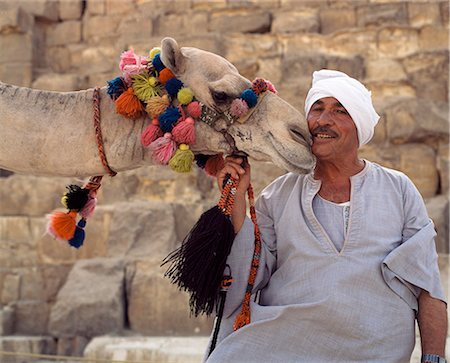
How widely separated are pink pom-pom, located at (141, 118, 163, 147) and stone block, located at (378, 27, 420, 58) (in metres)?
6.20

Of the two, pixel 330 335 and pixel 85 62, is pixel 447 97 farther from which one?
pixel 330 335

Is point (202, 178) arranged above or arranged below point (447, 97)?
below

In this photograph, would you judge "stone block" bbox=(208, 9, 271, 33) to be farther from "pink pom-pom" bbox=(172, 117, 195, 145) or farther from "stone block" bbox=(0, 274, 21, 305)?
"pink pom-pom" bbox=(172, 117, 195, 145)

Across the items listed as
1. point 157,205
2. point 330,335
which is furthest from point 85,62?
point 330,335

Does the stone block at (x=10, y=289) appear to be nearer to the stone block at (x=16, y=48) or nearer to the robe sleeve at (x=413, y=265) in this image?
the stone block at (x=16, y=48)

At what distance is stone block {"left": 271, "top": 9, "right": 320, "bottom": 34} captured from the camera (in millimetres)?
8609

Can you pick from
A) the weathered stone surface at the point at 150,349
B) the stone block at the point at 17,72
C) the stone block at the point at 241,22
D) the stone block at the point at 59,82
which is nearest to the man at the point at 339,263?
the weathered stone surface at the point at 150,349

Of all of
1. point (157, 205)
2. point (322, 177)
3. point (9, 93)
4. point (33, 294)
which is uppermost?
point (9, 93)

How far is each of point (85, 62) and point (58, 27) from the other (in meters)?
1.21

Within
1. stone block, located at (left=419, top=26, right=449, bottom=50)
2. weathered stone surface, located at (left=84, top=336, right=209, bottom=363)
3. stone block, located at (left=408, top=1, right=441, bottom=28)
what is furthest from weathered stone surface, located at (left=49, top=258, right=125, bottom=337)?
stone block, located at (left=408, top=1, right=441, bottom=28)

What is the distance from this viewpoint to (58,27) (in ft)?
33.2

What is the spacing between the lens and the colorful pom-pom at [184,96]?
2.35 metres

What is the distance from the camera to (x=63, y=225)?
2629mm

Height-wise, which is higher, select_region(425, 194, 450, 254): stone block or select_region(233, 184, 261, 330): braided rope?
select_region(233, 184, 261, 330): braided rope
